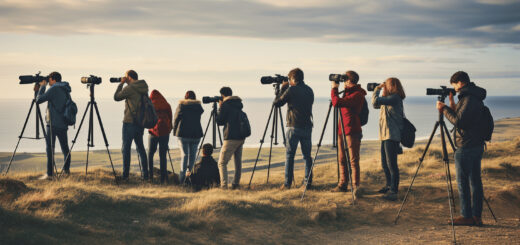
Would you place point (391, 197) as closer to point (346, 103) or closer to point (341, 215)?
point (341, 215)

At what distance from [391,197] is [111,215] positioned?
5.20 meters

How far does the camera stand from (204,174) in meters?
9.92

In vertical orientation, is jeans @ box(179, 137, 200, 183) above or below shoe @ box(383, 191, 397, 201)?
above

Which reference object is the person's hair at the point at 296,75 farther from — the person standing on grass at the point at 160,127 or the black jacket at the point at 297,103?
the person standing on grass at the point at 160,127

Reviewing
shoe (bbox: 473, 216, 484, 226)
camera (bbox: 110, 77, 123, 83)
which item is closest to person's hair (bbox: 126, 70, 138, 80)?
camera (bbox: 110, 77, 123, 83)

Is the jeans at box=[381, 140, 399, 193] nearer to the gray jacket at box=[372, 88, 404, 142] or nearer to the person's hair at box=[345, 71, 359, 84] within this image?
the gray jacket at box=[372, 88, 404, 142]

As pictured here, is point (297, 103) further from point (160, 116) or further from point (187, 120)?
point (160, 116)

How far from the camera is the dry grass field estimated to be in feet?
20.3

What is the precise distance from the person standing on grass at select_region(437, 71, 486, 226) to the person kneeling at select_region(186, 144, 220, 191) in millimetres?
5058

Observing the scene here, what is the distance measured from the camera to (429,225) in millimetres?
7555

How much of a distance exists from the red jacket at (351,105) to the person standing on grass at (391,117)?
0.32m

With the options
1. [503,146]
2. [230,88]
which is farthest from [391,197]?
[503,146]

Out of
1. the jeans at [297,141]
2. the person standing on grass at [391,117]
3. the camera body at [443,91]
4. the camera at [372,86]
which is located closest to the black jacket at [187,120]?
the jeans at [297,141]

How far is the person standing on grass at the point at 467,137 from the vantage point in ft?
21.7
